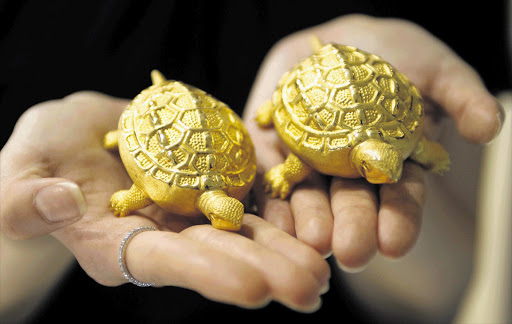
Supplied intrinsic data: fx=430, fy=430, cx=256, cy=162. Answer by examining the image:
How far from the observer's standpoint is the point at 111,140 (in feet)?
3.84

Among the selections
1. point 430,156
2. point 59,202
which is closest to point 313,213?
point 430,156

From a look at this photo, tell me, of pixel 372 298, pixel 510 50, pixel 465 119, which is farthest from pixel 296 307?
pixel 510 50

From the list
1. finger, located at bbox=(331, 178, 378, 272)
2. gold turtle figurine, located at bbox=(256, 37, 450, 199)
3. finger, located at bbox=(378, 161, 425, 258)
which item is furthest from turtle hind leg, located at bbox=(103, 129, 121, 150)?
Result: finger, located at bbox=(378, 161, 425, 258)

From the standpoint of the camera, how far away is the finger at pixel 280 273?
711mm

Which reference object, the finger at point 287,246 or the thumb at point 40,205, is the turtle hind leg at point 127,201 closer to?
the thumb at point 40,205

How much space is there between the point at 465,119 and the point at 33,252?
1242 millimetres

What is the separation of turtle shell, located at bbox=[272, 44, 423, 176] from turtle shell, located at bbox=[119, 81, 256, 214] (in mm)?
147

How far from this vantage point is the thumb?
83 cm

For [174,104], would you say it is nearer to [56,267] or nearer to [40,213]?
[40,213]

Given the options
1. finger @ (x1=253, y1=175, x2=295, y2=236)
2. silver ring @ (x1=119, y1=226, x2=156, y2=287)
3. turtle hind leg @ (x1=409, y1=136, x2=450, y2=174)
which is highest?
turtle hind leg @ (x1=409, y1=136, x2=450, y2=174)

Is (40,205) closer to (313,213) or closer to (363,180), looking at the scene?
(313,213)

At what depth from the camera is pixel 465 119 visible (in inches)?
46.4

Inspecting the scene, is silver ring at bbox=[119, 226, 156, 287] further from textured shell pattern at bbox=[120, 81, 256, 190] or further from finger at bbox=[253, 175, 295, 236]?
finger at bbox=[253, 175, 295, 236]

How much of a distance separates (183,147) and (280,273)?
0.40m
